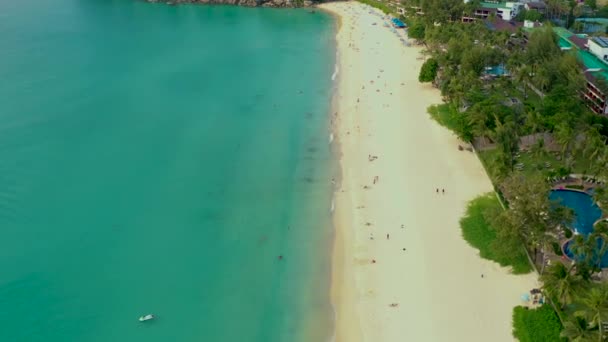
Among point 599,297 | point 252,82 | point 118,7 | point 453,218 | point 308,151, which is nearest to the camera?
point 599,297

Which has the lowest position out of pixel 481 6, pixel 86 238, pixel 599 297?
pixel 86 238

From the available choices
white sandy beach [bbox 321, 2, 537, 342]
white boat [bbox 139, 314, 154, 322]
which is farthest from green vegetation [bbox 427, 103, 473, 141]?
white boat [bbox 139, 314, 154, 322]


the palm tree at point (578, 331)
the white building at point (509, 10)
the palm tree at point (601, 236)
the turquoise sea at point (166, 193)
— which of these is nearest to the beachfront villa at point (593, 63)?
the white building at point (509, 10)

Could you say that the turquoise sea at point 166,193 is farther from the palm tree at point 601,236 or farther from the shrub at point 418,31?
the palm tree at point 601,236

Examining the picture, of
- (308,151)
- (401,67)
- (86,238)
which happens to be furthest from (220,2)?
(86,238)

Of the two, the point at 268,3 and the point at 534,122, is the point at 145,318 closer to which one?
the point at 534,122

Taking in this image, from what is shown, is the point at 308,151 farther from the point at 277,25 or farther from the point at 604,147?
the point at 277,25

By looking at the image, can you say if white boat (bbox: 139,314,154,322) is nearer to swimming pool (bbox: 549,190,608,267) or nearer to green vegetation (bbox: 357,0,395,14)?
swimming pool (bbox: 549,190,608,267)
